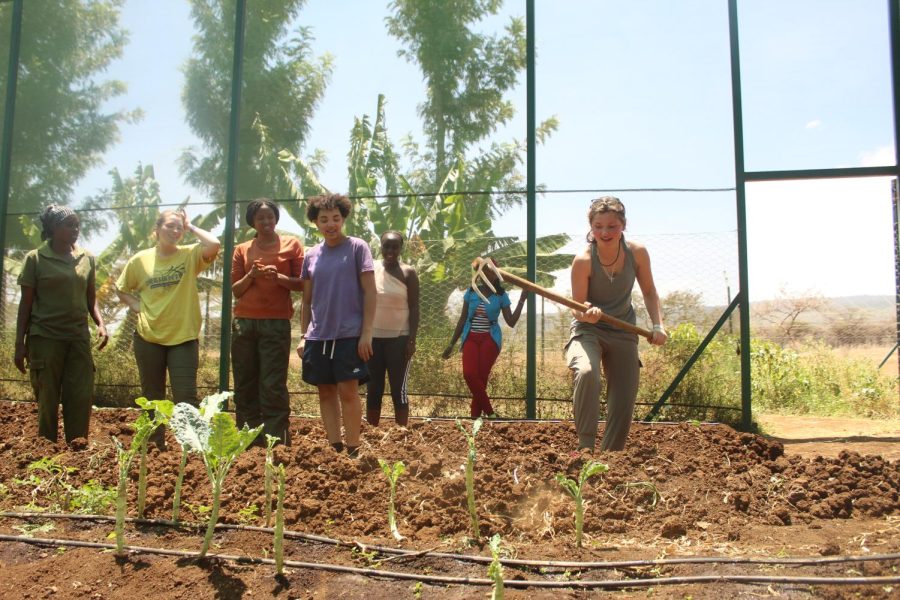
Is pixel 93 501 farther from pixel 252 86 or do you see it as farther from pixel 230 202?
pixel 252 86

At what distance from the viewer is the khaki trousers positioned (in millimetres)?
3844

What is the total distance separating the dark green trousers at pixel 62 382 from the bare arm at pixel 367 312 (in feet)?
6.34

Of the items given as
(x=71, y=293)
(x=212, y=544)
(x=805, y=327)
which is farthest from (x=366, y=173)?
(x=212, y=544)

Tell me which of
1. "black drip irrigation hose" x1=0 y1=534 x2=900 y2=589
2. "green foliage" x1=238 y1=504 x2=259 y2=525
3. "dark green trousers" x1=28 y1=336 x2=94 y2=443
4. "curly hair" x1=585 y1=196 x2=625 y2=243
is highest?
"curly hair" x1=585 y1=196 x2=625 y2=243

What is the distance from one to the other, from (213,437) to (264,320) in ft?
6.40

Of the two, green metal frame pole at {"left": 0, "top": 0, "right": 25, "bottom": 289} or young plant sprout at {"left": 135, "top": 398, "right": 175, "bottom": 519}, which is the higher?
green metal frame pole at {"left": 0, "top": 0, "right": 25, "bottom": 289}

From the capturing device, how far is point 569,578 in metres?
2.28

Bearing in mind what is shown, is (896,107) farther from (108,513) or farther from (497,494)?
(108,513)

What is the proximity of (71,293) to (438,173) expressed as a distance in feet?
26.3

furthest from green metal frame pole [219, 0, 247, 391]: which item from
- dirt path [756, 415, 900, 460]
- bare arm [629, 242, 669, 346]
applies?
dirt path [756, 415, 900, 460]

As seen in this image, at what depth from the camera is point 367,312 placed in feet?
13.1

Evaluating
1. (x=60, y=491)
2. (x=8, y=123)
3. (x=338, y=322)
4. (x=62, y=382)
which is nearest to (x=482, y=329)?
(x=338, y=322)

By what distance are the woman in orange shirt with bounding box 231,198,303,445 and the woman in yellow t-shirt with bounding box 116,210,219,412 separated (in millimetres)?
238

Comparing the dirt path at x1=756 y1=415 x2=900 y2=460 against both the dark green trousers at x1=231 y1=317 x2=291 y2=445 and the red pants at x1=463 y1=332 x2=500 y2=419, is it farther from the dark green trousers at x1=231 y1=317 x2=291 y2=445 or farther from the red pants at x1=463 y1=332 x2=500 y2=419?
the dark green trousers at x1=231 y1=317 x2=291 y2=445
